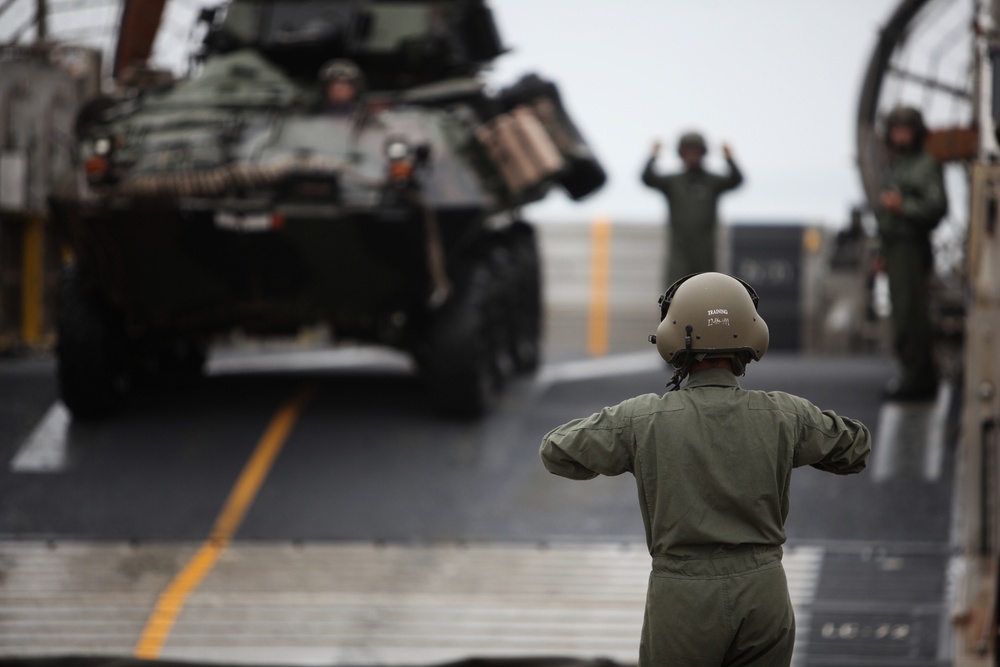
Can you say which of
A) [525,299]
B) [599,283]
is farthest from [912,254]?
[599,283]

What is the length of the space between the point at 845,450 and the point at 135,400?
6408mm

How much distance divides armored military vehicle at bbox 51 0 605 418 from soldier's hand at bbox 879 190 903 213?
1.75 meters

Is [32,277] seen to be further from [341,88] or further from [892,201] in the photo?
[892,201]

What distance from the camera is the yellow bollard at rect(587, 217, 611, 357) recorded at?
47.7 ft

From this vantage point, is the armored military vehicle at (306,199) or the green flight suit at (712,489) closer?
the green flight suit at (712,489)

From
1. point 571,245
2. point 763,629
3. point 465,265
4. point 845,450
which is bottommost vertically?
point 571,245

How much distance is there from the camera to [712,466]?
10.4 feet

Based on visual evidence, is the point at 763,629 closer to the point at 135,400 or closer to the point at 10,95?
the point at 135,400

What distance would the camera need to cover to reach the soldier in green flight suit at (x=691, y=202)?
979cm

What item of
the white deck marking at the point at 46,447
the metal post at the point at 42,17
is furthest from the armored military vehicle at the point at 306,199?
the metal post at the point at 42,17

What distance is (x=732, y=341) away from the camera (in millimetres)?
3213

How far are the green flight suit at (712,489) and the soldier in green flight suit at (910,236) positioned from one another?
539 cm

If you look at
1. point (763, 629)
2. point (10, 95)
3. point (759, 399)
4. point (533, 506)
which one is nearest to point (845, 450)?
point (759, 399)

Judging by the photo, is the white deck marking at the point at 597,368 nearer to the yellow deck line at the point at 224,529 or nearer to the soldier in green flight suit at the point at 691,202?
the soldier in green flight suit at the point at 691,202
